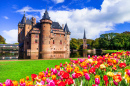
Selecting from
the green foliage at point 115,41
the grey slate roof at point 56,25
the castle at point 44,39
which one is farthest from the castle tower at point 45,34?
the green foliage at point 115,41

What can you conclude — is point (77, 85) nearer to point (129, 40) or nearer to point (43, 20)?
point (43, 20)

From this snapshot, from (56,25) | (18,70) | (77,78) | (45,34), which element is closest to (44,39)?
(45,34)

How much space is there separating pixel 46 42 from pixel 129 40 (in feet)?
149

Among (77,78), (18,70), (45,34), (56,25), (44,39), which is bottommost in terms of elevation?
(18,70)

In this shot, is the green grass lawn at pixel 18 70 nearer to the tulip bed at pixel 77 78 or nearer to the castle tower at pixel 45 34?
the tulip bed at pixel 77 78

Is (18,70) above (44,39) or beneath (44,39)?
beneath

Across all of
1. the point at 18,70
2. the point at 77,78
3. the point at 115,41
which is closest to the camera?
the point at 77,78

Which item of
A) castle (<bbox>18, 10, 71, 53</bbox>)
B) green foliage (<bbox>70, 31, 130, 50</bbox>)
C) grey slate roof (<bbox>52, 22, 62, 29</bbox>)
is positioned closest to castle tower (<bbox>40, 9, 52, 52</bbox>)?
castle (<bbox>18, 10, 71, 53</bbox>)

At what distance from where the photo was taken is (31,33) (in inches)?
1528

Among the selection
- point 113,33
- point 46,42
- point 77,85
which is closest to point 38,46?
point 46,42

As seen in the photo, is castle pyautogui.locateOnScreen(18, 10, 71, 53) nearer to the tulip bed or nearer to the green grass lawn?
the green grass lawn

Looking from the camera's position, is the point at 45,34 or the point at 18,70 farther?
the point at 45,34

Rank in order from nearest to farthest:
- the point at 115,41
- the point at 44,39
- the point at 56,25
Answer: the point at 44,39 → the point at 56,25 → the point at 115,41

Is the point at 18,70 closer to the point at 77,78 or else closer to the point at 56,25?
the point at 77,78
